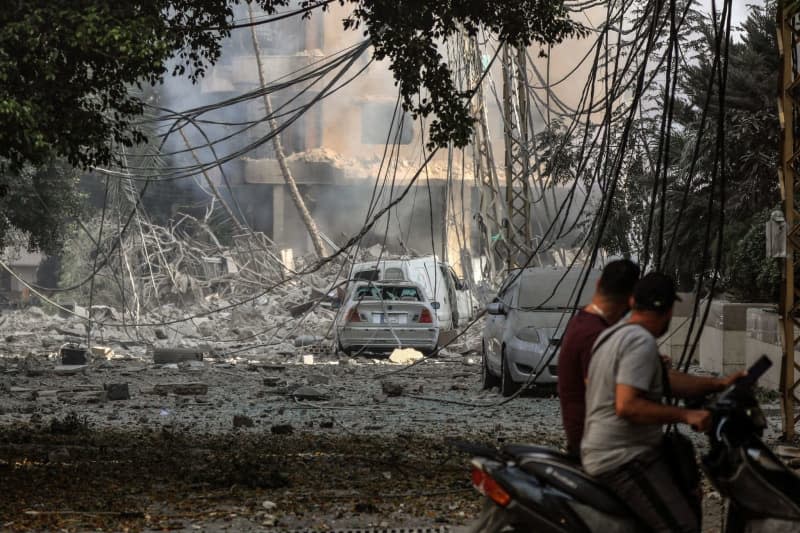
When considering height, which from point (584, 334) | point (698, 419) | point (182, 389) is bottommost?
point (182, 389)

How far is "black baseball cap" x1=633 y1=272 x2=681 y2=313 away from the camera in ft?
15.1

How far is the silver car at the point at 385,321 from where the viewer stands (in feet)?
83.5

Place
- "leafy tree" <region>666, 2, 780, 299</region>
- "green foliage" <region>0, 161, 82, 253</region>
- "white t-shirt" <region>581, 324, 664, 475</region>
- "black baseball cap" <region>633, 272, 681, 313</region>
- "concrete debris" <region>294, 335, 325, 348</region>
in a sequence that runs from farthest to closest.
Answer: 1. "concrete debris" <region>294, 335, 325, 348</region>
2. "green foliage" <region>0, 161, 82, 253</region>
3. "leafy tree" <region>666, 2, 780, 299</region>
4. "black baseball cap" <region>633, 272, 681, 313</region>
5. "white t-shirt" <region>581, 324, 664, 475</region>

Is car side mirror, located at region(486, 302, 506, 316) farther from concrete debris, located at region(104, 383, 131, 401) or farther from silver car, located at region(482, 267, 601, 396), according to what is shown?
concrete debris, located at region(104, 383, 131, 401)

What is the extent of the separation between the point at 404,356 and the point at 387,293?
1410 mm

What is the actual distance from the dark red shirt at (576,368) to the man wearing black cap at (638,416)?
0.24 m

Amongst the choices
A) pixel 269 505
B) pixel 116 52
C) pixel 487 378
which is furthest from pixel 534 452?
pixel 487 378

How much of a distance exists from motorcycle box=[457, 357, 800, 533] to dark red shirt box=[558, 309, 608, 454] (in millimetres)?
338

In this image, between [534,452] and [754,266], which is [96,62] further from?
[754,266]

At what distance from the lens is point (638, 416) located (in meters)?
4.48

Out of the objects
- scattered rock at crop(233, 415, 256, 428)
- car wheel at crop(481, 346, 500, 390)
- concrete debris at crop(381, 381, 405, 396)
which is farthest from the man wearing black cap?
car wheel at crop(481, 346, 500, 390)

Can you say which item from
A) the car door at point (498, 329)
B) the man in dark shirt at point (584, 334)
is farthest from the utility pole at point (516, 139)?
the man in dark shirt at point (584, 334)

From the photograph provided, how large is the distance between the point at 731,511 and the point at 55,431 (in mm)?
9233

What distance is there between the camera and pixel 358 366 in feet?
80.4
